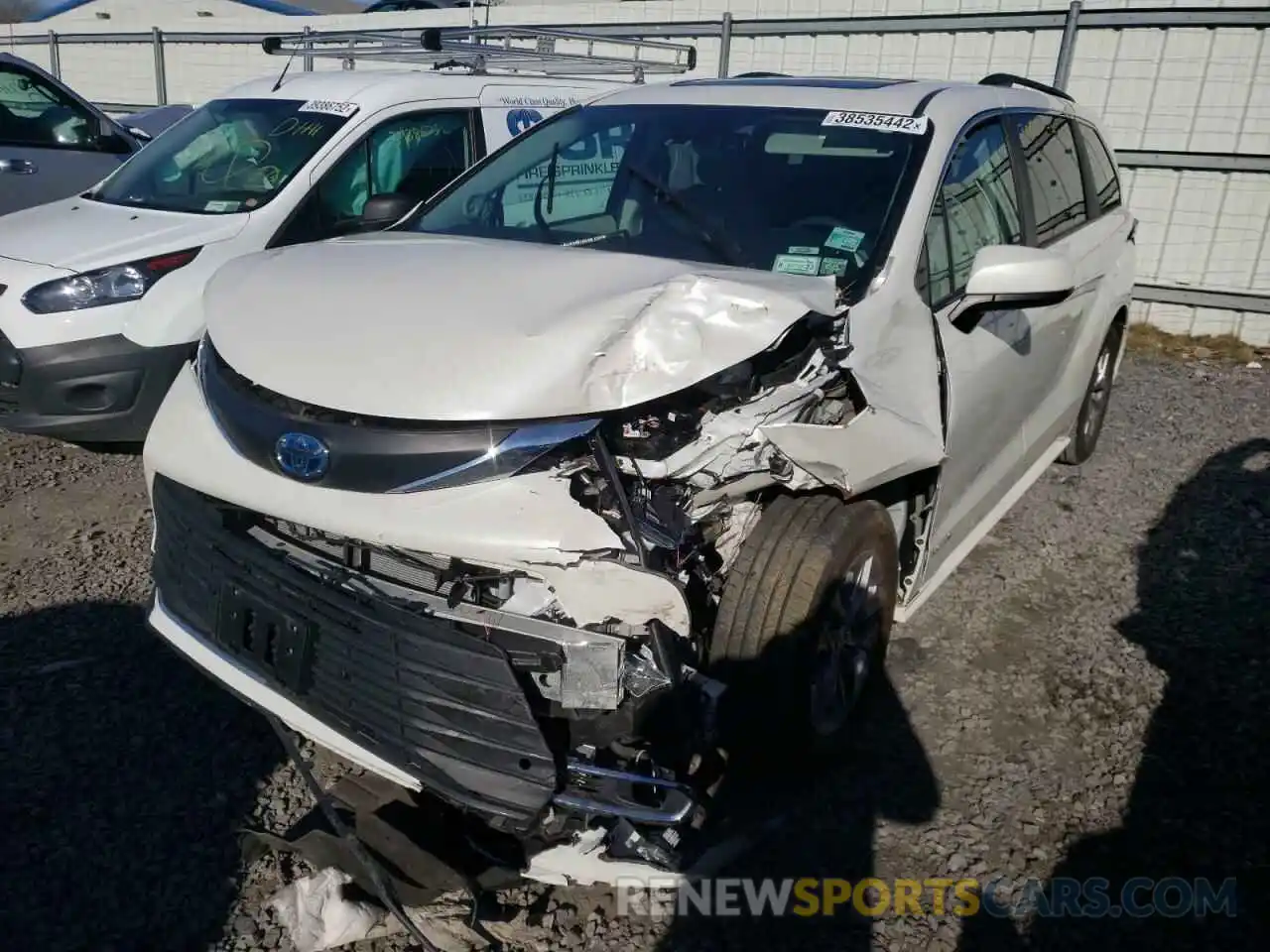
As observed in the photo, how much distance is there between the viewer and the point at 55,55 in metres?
15.2

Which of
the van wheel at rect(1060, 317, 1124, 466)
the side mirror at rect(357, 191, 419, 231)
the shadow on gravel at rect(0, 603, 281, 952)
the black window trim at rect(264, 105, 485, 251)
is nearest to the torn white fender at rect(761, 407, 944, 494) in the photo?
the shadow on gravel at rect(0, 603, 281, 952)

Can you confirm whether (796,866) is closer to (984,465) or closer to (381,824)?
(381,824)

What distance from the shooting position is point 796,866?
259cm

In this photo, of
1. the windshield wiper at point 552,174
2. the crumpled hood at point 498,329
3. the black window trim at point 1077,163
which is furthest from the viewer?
the black window trim at point 1077,163

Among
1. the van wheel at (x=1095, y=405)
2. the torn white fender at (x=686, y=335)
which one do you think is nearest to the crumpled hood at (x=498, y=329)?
the torn white fender at (x=686, y=335)

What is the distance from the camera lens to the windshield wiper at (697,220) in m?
3.03

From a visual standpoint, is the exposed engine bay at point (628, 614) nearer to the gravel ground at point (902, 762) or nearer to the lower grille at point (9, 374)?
the gravel ground at point (902, 762)

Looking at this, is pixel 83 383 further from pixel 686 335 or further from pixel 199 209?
pixel 686 335

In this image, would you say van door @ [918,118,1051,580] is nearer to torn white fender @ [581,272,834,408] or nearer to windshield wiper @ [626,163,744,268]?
windshield wiper @ [626,163,744,268]

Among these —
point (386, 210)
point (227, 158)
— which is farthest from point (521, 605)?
point (227, 158)

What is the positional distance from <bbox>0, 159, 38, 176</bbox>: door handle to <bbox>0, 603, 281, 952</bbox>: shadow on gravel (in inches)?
172

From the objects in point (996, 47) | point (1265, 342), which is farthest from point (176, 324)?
point (1265, 342)

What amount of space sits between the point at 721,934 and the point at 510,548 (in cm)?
110

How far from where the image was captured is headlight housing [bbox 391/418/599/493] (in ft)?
6.97
